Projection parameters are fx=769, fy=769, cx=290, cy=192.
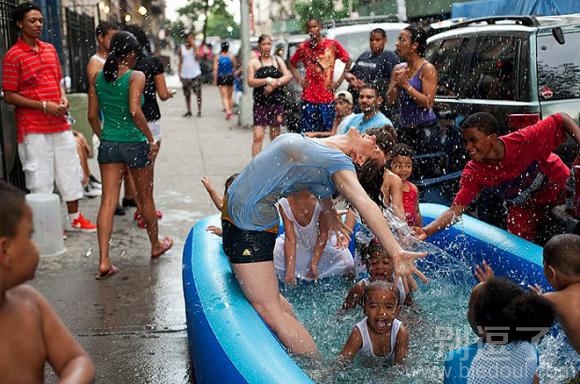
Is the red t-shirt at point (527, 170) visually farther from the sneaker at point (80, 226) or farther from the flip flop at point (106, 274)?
the sneaker at point (80, 226)

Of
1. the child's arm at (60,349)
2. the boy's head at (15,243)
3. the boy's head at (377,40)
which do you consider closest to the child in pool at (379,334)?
the child's arm at (60,349)

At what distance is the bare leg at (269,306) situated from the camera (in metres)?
4.00

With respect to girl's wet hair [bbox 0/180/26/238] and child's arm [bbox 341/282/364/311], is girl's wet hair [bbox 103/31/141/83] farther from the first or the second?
girl's wet hair [bbox 0/180/26/238]

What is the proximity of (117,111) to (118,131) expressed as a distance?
0.16m

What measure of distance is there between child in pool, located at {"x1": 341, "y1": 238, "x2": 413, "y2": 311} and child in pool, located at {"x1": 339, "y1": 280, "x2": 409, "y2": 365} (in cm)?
50

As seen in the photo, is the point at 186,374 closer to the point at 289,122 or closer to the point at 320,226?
the point at 320,226

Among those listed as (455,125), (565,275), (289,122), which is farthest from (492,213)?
(289,122)

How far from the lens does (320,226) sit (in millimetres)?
5105

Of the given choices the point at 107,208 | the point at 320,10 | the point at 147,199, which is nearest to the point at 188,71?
the point at 147,199

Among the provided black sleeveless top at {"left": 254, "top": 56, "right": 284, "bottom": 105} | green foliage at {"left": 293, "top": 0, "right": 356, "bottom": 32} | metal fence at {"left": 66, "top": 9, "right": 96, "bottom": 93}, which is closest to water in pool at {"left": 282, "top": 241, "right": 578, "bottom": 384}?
black sleeveless top at {"left": 254, "top": 56, "right": 284, "bottom": 105}

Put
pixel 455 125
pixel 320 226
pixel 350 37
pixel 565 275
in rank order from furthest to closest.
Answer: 1. pixel 350 37
2. pixel 455 125
3. pixel 320 226
4. pixel 565 275

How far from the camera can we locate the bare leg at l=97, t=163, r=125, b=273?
596 centimetres

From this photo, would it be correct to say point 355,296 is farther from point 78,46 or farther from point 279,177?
point 78,46

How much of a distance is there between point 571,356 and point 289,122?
8926 mm
